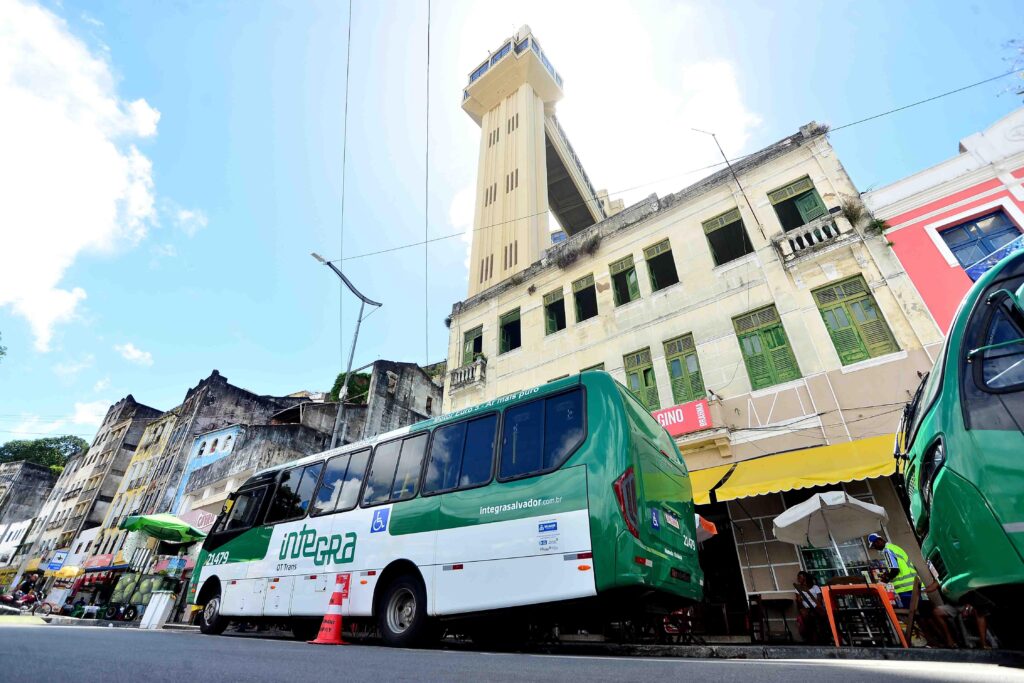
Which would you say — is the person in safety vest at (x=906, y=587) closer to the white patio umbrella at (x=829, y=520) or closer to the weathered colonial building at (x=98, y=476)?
the white patio umbrella at (x=829, y=520)

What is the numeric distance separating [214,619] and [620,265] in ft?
45.4

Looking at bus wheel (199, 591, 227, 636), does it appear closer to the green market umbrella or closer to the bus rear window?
the bus rear window

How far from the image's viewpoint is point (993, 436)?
3.21 metres

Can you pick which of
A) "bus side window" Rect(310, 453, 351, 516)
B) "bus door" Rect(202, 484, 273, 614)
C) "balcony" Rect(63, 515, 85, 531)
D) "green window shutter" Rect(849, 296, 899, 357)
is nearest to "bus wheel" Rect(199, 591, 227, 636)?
"bus door" Rect(202, 484, 273, 614)

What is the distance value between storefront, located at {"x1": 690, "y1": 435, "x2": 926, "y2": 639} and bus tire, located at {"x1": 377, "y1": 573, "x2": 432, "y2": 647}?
6.25 meters

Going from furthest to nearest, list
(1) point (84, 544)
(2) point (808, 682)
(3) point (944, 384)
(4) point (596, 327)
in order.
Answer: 1. (1) point (84, 544)
2. (4) point (596, 327)
3. (3) point (944, 384)
4. (2) point (808, 682)

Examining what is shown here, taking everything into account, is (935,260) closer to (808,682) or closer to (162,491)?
(808,682)

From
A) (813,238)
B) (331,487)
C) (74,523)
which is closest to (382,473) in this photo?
(331,487)

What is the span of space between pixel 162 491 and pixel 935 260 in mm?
40661

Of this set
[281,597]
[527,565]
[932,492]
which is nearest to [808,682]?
[932,492]

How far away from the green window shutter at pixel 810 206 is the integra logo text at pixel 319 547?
13.1 metres

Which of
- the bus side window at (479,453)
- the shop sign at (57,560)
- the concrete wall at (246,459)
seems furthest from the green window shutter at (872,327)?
the shop sign at (57,560)

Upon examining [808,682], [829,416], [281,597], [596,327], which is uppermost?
[596,327]

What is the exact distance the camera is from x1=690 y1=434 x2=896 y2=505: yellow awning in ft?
27.1
